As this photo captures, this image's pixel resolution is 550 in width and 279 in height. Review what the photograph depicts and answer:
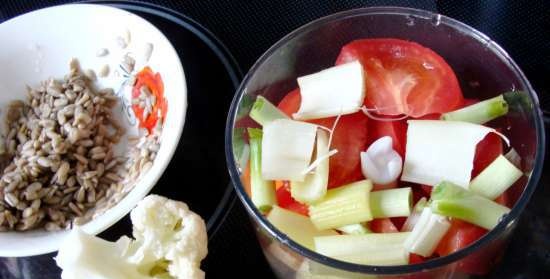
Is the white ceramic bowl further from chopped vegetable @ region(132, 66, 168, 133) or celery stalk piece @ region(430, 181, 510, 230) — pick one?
celery stalk piece @ region(430, 181, 510, 230)

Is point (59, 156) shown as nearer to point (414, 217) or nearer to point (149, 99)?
point (149, 99)

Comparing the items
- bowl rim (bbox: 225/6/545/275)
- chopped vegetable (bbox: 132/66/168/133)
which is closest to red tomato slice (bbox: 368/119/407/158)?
bowl rim (bbox: 225/6/545/275)

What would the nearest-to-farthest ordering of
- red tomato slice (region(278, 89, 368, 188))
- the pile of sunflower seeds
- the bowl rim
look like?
the bowl rim → red tomato slice (region(278, 89, 368, 188)) → the pile of sunflower seeds

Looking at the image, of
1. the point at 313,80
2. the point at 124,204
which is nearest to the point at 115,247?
the point at 124,204

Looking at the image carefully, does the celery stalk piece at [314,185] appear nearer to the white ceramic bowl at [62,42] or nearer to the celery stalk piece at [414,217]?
the celery stalk piece at [414,217]

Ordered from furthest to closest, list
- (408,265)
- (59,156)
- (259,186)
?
(59,156), (259,186), (408,265)

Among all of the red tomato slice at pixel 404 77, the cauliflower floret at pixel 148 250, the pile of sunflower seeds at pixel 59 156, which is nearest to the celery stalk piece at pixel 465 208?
the red tomato slice at pixel 404 77

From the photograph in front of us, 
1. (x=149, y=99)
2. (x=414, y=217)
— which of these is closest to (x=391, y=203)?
(x=414, y=217)
